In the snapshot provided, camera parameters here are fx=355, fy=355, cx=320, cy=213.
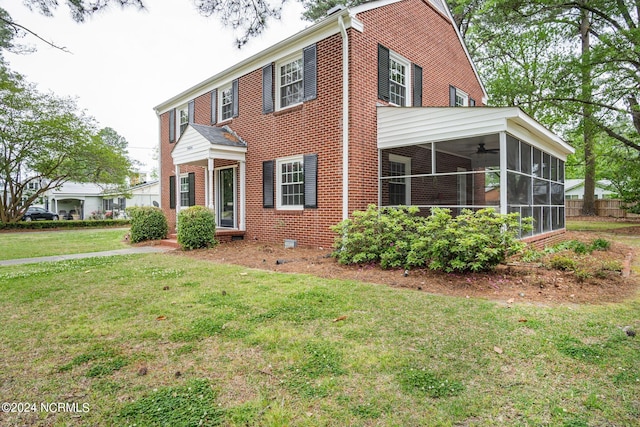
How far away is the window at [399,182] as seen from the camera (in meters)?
A: 9.48

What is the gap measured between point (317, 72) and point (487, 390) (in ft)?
27.0

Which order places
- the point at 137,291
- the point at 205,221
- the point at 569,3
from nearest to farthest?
the point at 137,291 → the point at 205,221 → the point at 569,3

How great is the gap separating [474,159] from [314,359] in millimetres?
11526

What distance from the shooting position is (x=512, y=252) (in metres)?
5.64

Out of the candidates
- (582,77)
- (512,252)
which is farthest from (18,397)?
(582,77)

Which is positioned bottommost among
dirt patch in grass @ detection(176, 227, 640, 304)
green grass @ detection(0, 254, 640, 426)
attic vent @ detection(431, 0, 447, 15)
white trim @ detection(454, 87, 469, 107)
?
green grass @ detection(0, 254, 640, 426)

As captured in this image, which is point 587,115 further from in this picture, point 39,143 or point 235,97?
point 39,143

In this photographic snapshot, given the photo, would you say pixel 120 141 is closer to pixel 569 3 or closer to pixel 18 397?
pixel 569 3

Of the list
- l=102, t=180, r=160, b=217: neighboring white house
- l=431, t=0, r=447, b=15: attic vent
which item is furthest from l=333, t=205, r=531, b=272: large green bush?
l=102, t=180, r=160, b=217: neighboring white house

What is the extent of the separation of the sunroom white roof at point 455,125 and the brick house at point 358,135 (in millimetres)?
25

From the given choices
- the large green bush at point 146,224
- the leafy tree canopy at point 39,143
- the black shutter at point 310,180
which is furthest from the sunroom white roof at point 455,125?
the leafy tree canopy at point 39,143

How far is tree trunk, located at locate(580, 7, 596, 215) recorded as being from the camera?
14136 mm

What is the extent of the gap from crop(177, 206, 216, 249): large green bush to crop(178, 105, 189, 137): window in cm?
622

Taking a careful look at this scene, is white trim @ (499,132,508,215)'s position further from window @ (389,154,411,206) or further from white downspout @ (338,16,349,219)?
white downspout @ (338,16,349,219)
